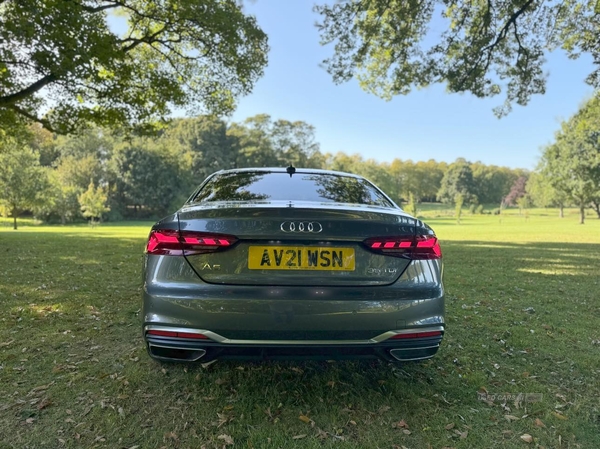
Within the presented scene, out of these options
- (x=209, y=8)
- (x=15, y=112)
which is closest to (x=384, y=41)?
(x=209, y=8)

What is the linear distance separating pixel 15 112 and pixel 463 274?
12576mm

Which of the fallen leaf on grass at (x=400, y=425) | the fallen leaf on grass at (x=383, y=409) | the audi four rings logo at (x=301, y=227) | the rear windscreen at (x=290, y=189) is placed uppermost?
the rear windscreen at (x=290, y=189)

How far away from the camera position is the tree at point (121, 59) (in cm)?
823

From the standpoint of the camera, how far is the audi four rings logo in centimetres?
216

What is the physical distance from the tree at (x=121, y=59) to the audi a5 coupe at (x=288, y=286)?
833 cm

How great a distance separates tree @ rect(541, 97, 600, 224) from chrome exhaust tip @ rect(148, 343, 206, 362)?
1612 inches

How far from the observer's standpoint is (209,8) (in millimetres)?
11273

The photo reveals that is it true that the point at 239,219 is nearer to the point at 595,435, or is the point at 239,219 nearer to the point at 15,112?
the point at 595,435

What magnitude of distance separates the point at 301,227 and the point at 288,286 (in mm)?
331

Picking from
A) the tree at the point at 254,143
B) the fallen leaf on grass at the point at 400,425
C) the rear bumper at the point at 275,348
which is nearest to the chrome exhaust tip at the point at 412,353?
the rear bumper at the point at 275,348

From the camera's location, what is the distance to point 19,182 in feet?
90.8

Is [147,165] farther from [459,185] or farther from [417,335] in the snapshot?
[459,185]

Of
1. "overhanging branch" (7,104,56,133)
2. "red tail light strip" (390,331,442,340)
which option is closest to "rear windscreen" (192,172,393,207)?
"red tail light strip" (390,331,442,340)

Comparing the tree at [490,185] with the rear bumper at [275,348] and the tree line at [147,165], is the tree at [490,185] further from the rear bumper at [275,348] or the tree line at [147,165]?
the rear bumper at [275,348]
